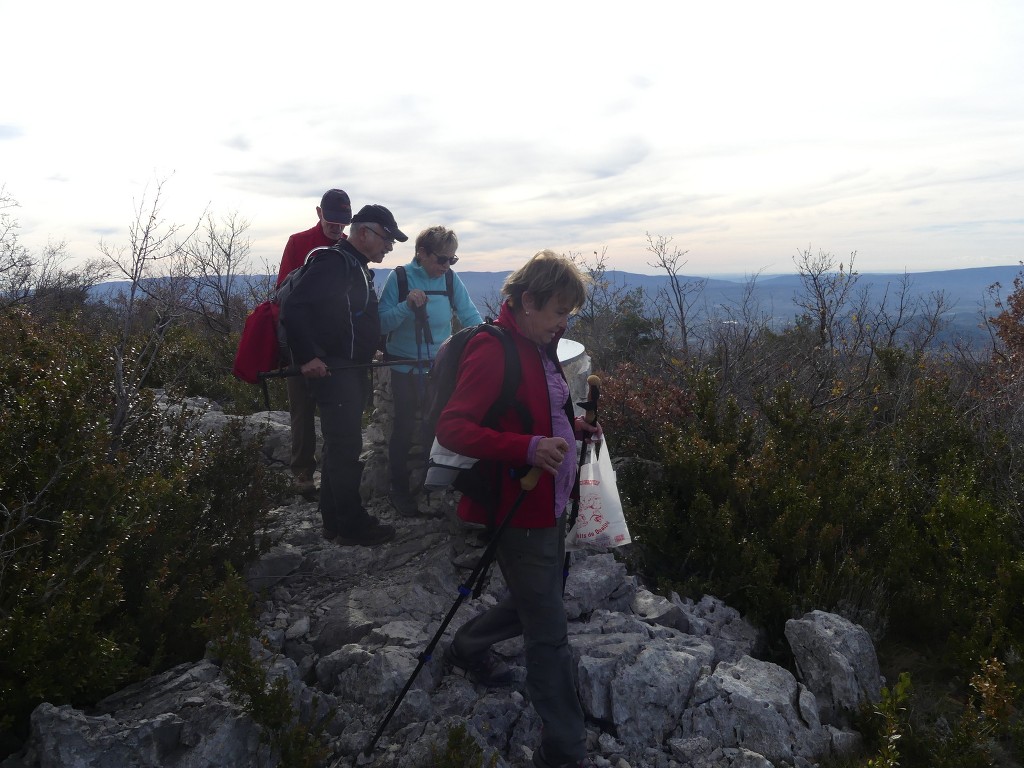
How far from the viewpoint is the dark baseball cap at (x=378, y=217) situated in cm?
378

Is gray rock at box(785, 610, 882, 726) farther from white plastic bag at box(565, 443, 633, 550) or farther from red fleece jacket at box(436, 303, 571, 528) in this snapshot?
red fleece jacket at box(436, 303, 571, 528)

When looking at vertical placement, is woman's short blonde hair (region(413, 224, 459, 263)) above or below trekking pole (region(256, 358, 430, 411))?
above

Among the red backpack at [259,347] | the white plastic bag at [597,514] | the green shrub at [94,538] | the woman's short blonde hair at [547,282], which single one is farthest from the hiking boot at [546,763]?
the red backpack at [259,347]

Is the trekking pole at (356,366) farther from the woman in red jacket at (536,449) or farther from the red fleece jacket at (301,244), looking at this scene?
the woman in red jacket at (536,449)

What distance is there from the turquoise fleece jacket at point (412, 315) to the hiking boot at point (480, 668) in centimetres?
182

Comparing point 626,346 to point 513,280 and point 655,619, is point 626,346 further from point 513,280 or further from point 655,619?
point 513,280

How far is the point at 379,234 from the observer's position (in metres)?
3.81

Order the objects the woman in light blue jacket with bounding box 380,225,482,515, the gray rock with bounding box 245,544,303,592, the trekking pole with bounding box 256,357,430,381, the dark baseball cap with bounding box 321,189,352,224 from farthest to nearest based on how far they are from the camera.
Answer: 1. the dark baseball cap with bounding box 321,189,352,224
2. the woman in light blue jacket with bounding box 380,225,482,515
3. the trekking pole with bounding box 256,357,430,381
4. the gray rock with bounding box 245,544,303,592

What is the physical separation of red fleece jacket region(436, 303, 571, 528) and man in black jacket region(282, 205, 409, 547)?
64.0 inches

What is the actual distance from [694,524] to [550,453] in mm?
2285

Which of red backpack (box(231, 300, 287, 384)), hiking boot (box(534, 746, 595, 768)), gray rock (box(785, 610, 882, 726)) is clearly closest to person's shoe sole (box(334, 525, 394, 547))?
red backpack (box(231, 300, 287, 384))

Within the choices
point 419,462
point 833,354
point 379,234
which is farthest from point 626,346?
point 379,234

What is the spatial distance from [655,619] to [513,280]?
2.20 m

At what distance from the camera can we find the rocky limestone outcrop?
2.34 metres
